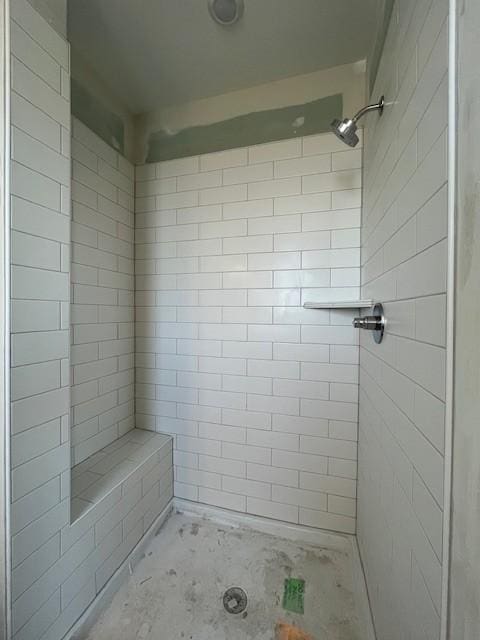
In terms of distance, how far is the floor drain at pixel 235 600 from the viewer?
45.8 inches

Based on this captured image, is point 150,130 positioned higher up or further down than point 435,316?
higher up

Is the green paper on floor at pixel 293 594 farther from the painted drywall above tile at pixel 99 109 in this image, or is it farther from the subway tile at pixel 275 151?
the painted drywall above tile at pixel 99 109

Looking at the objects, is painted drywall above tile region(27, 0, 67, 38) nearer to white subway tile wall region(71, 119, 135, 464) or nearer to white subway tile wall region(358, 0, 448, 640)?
white subway tile wall region(71, 119, 135, 464)

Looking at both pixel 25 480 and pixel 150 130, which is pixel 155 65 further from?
pixel 25 480

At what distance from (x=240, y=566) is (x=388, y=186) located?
6.00ft

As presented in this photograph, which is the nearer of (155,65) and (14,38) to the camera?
(14,38)

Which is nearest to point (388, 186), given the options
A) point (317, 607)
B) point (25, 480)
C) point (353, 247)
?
point (353, 247)

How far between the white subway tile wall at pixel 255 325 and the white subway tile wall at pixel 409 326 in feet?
1.12

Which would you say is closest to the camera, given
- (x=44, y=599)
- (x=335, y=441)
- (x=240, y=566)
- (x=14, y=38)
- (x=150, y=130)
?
(x=14, y=38)

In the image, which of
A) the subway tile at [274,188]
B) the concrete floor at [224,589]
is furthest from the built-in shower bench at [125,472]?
the subway tile at [274,188]

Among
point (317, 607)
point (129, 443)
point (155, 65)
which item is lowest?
point (317, 607)

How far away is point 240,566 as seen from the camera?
4.46 feet

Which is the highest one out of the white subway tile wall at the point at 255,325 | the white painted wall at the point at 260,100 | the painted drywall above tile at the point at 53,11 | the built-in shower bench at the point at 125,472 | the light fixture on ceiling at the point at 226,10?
the light fixture on ceiling at the point at 226,10

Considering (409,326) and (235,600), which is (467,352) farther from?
(235,600)
